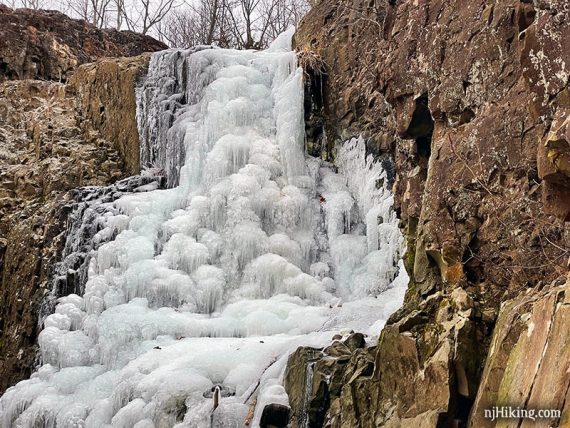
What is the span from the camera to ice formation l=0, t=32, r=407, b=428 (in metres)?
5.49

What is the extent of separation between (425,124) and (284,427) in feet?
8.69

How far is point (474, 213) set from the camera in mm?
4156

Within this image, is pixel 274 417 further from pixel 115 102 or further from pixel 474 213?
pixel 115 102

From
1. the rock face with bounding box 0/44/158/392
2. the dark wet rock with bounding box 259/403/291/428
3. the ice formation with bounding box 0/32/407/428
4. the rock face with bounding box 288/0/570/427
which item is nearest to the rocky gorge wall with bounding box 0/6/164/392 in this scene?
the rock face with bounding box 0/44/158/392

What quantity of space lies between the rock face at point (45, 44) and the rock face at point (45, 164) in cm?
156

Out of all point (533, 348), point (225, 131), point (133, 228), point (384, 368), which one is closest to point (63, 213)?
point (133, 228)

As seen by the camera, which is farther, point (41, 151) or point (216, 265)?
point (41, 151)

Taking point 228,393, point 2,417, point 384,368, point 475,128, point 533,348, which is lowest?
point 2,417

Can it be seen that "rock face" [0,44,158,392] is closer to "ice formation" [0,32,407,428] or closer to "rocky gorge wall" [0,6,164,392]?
"rocky gorge wall" [0,6,164,392]

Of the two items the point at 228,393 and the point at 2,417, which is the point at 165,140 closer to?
the point at 2,417

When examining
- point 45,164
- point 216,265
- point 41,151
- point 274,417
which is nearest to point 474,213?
point 274,417

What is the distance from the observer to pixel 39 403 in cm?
609

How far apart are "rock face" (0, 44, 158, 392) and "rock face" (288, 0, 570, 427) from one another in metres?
5.52

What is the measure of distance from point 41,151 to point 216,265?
16.3 feet
